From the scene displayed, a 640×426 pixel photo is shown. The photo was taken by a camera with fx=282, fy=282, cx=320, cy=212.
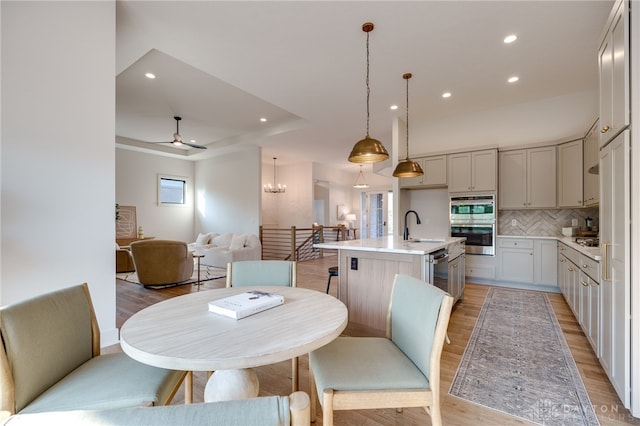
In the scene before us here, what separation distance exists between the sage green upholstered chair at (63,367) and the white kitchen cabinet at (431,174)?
15.9ft

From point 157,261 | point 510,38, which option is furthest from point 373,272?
point 157,261

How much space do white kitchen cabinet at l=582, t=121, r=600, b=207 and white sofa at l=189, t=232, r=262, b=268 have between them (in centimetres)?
619

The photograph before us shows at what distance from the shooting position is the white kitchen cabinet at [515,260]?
4.37 metres

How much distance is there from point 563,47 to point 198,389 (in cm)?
487

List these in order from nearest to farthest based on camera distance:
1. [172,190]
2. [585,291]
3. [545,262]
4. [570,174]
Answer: [585,291] < [570,174] < [545,262] < [172,190]

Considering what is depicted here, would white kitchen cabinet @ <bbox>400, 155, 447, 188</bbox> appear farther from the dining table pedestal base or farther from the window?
the window

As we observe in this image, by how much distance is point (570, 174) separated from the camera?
4.14 m

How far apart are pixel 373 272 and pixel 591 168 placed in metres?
3.22

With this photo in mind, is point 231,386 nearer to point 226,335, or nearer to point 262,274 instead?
point 226,335

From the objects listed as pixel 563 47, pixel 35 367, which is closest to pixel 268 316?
pixel 35 367

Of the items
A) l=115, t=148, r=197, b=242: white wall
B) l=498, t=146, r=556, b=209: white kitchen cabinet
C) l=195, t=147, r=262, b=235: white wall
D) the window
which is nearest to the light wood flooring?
l=498, t=146, r=556, b=209: white kitchen cabinet

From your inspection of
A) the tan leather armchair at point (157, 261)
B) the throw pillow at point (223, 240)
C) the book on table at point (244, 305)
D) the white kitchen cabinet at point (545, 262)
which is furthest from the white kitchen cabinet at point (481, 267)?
the throw pillow at point (223, 240)

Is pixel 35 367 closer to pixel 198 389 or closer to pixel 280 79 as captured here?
pixel 198 389

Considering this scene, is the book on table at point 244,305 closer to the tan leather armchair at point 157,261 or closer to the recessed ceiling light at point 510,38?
the recessed ceiling light at point 510,38
